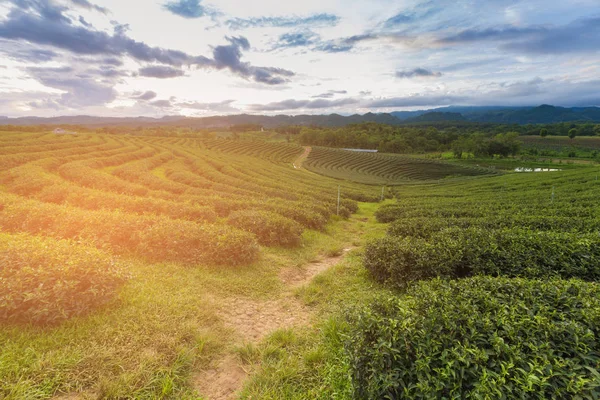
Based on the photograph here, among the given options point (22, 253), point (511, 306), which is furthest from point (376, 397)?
point (22, 253)

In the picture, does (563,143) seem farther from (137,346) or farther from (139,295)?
(137,346)

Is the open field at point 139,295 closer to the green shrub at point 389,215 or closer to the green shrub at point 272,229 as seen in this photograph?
the green shrub at point 272,229

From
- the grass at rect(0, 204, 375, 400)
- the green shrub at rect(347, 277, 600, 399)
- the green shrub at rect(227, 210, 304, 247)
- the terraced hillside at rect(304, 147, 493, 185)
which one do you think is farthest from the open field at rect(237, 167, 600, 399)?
the terraced hillside at rect(304, 147, 493, 185)

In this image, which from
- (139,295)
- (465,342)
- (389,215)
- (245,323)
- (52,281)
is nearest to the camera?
(465,342)

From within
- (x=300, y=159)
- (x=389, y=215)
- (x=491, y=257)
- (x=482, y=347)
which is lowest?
(x=300, y=159)

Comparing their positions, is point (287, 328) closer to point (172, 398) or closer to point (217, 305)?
point (217, 305)

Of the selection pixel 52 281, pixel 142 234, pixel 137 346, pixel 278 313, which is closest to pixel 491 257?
pixel 278 313

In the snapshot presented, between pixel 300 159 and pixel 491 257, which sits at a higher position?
pixel 491 257
